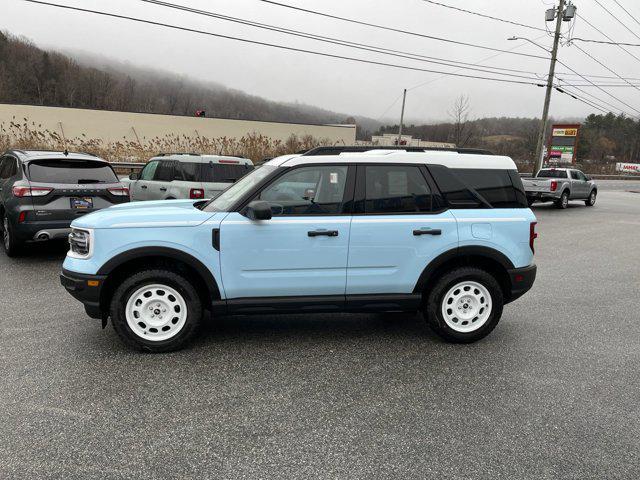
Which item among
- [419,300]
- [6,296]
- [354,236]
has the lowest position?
[6,296]

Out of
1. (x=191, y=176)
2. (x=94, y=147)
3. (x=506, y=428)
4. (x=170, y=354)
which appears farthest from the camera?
(x=94, y=147)

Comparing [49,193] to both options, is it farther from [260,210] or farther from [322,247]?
[322,247]

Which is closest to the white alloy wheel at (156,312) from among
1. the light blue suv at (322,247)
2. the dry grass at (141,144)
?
the light blue suv at (322,247)

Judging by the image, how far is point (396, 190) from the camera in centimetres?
467

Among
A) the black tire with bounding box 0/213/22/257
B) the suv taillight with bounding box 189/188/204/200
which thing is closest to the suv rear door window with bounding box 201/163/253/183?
the suv taillight with bounding box 189/188/204/200

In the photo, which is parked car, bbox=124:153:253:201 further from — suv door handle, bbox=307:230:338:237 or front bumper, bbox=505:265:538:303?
front bumper, bbox=505:265:538:303

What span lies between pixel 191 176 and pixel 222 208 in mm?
6544

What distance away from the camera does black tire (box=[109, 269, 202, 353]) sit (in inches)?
169

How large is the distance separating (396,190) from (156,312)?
249 cm

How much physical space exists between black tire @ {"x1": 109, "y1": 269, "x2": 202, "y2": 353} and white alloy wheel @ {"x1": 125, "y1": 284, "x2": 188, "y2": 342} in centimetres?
3

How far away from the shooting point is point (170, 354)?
440cm

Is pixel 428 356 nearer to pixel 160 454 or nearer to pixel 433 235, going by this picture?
pixel 433 235

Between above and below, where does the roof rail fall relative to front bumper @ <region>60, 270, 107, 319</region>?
above

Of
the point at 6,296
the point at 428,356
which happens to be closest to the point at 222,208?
the point at 428,356
